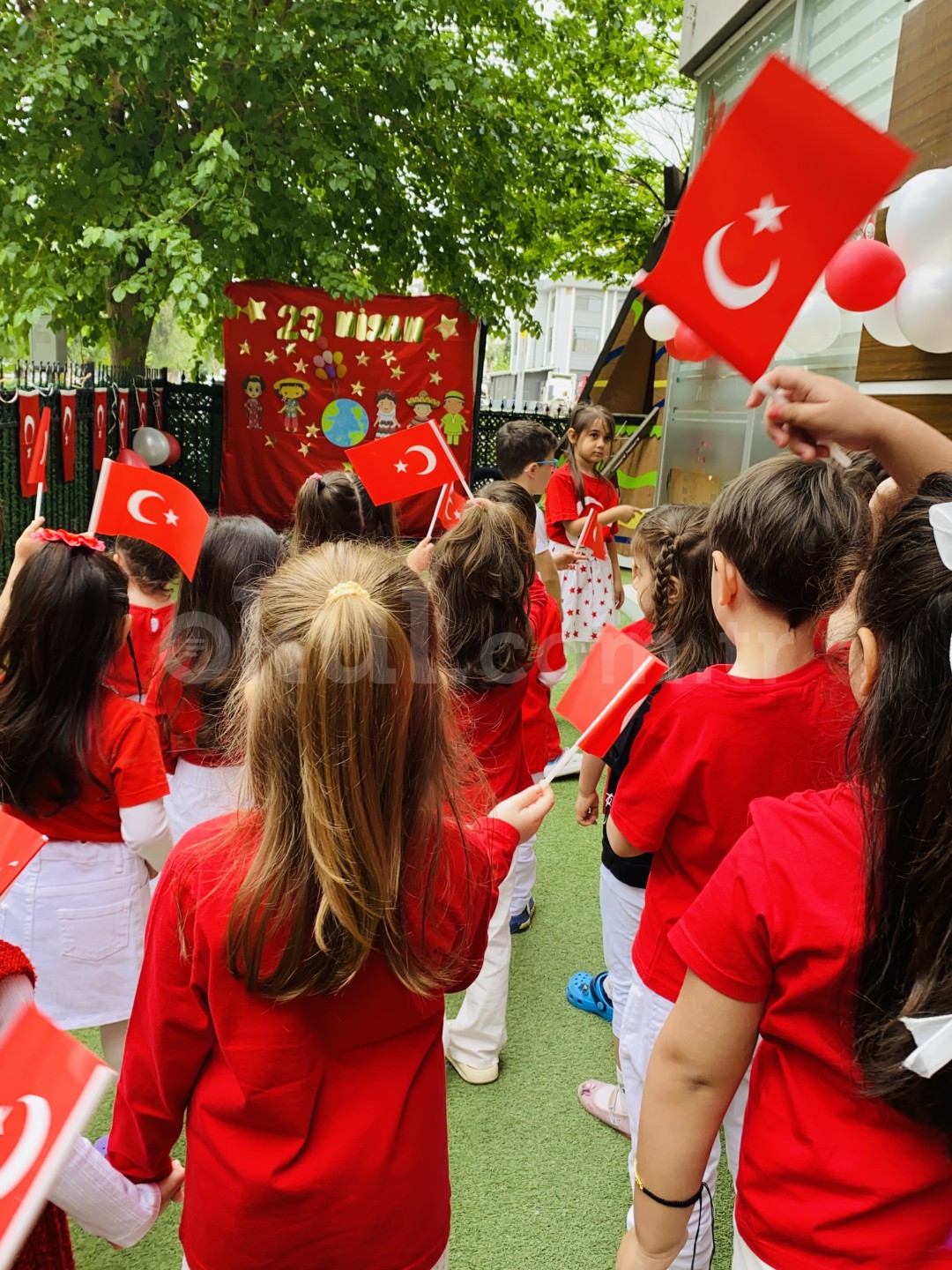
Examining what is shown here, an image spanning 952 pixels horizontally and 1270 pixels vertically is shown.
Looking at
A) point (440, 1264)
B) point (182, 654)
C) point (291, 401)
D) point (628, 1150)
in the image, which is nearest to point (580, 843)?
point (628, 1150)

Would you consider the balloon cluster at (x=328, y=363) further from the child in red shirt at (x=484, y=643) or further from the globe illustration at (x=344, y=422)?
the child in red shirt at (x=484, y=643)

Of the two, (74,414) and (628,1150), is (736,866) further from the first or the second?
(74,414)

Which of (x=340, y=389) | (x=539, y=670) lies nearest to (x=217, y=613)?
(x=539, y=670)

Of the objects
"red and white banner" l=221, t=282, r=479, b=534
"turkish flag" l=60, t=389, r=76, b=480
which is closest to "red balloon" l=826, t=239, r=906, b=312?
"turkish flag" l=60, t=389, r=76, b=480

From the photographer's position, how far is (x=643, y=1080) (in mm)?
1814

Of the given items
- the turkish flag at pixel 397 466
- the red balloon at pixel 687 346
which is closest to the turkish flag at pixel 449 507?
the turkish flag at pixel 397 466

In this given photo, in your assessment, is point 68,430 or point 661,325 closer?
point 661,325

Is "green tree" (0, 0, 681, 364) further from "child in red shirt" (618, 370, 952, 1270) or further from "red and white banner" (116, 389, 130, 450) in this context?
"child in red shirt" (618, 370, 952, 1270)

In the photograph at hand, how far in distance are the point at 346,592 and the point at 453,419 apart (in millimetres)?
10867

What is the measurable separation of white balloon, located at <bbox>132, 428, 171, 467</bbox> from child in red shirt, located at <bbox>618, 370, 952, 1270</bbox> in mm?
9811

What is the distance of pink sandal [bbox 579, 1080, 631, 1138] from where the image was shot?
2.55 meters

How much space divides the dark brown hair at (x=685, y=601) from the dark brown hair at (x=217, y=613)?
3.41 ft

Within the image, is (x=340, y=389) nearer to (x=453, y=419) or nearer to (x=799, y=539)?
(x=453, y=419)

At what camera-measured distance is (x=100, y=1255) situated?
2.11 m
